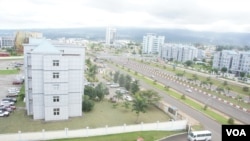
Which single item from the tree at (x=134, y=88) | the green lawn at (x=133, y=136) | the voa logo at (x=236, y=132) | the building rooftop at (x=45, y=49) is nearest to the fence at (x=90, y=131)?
the green lawn at (x=133, y=136)

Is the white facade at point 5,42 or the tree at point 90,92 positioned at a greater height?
the white facade at point 5,42

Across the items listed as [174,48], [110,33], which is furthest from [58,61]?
[110,33]

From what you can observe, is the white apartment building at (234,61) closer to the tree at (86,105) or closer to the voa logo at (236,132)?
the tree at (86,105)

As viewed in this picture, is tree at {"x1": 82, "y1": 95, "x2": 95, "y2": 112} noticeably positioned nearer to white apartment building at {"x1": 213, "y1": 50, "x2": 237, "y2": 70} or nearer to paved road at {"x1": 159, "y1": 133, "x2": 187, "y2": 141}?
paved road at {"x1": 159, "y1": 133, "x2": 187, "y2": 141}

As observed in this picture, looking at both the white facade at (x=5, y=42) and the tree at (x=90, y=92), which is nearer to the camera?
the tree at (x=90, y=92)

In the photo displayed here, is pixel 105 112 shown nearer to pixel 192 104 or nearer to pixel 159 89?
pixel 192 104

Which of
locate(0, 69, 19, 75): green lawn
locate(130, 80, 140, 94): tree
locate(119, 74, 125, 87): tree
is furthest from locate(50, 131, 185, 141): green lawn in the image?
locate(0, 69, 19, 75): green lawn
